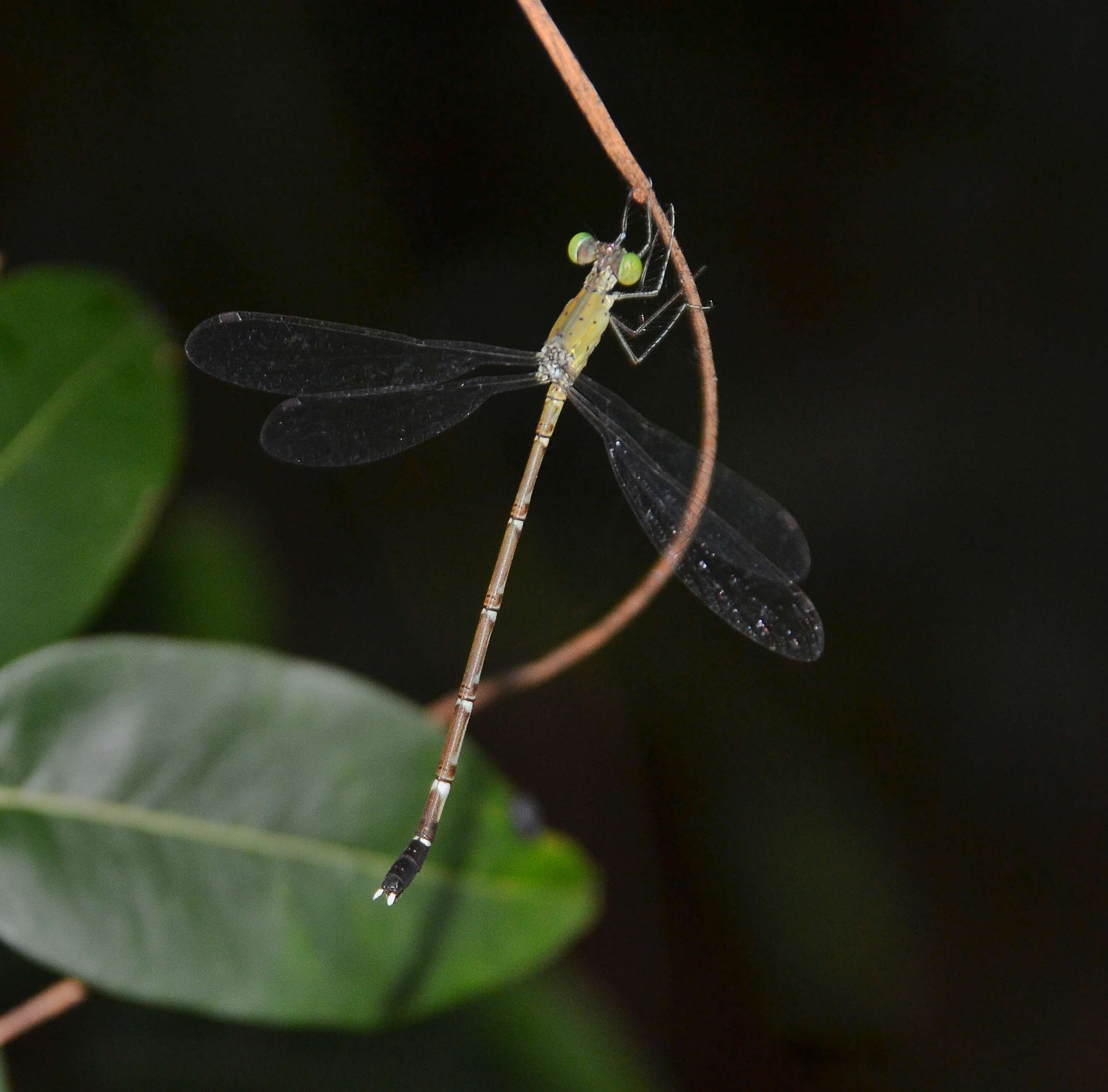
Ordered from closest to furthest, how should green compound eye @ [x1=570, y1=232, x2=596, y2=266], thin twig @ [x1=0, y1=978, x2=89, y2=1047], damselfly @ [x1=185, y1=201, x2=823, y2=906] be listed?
thin twig @ [x1=0, y1=978, x2=89, y2=1047] < damselfly @ [x1=185, y1=201, x2=823, y2=906] < green compound eye @ [x1=570, y1=232, x2=596, y2=266]

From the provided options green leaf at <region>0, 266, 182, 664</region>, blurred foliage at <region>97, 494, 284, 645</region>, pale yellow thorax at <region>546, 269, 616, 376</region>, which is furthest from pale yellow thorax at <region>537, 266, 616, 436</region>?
blurred foliage at <region>97, 494, 284, 645</region>

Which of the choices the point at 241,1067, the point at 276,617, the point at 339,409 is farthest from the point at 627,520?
the point at 241,1067

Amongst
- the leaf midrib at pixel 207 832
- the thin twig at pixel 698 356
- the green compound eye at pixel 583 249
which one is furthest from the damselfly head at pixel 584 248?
the leaf midrib at pixel 207 832

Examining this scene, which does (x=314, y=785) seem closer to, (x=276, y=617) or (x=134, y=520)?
(x=134, y=520)

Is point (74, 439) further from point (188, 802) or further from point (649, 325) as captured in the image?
point (649, 325)

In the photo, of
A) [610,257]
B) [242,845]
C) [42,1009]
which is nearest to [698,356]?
[610,257]

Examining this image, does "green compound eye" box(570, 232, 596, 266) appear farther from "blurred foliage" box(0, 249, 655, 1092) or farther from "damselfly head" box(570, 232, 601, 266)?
"blurred foliage" box(0, 249, 655, 1092)
